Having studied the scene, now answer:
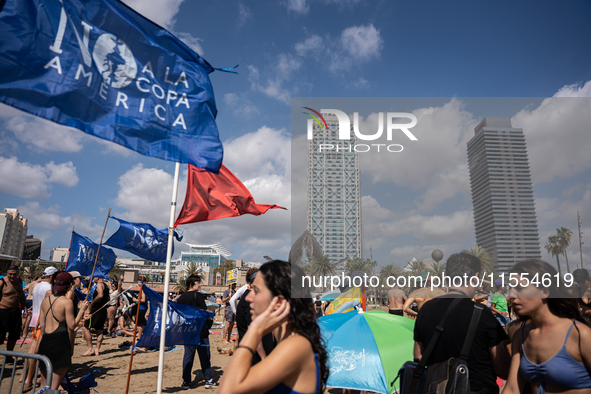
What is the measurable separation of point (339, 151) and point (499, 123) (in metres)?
1.48

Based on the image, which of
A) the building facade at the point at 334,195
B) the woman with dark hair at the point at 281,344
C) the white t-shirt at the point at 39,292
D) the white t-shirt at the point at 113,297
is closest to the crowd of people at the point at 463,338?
the woman with dark hair at the point at 281,344

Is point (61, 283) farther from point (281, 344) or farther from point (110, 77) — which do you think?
point (281, 344)

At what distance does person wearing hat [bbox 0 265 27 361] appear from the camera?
21.5 feet

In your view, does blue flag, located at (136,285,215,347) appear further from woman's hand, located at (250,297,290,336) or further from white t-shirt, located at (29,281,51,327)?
woman's hand, located at (250,297,290,336)

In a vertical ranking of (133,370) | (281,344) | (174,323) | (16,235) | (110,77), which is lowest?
(133,370)

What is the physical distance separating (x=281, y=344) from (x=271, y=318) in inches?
5.5

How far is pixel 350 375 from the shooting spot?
3.61m

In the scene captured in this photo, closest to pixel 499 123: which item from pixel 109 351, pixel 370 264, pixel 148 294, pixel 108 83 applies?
pixel 370 264

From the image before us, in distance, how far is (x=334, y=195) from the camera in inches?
119

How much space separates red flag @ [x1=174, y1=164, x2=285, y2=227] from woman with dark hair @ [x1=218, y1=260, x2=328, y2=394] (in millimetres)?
3895

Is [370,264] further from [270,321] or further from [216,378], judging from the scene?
[216,378]

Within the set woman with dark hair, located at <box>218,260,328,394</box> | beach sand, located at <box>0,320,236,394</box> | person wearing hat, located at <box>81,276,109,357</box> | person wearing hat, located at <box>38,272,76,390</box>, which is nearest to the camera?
woman with dark hair, located at <box>218,260,328,394</box>

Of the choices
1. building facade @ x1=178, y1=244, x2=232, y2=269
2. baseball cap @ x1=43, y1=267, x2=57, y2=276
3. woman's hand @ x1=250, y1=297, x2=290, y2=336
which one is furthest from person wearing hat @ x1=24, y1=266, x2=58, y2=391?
building facade @ x1=178, y1=244, x2=232, y2=269

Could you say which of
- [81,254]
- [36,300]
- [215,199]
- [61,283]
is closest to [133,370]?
[36,300]
